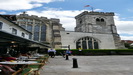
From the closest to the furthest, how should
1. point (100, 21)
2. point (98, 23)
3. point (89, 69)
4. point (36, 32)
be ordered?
point (89, 69) → point (36, 32) → point (98, 23) → point (100, 21)

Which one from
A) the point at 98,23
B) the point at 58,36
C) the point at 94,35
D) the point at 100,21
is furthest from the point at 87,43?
the point at 100,21

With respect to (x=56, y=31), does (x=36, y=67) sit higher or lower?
lower

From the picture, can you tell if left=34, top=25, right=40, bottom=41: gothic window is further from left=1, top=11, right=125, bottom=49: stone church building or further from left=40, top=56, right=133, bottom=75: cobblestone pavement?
left=40, top=56, right=133, bottom=75: cobblestone pavement

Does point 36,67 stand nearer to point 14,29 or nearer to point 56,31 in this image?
point 14,29

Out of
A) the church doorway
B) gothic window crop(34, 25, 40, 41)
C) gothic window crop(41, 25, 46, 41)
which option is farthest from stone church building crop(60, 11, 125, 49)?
gothic window crop(34, 25, 40, 41)

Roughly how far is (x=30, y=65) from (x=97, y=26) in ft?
133

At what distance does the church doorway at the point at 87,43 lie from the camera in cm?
3294

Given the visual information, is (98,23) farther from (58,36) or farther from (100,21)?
(58,36)

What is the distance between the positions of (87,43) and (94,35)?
4490 mm

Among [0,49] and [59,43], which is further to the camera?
[59,43]

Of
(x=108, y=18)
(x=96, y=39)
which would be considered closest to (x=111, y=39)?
(x=96, y=39)

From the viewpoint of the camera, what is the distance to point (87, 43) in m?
33.4

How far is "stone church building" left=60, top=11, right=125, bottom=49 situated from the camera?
108 feet

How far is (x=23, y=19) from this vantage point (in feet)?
107
